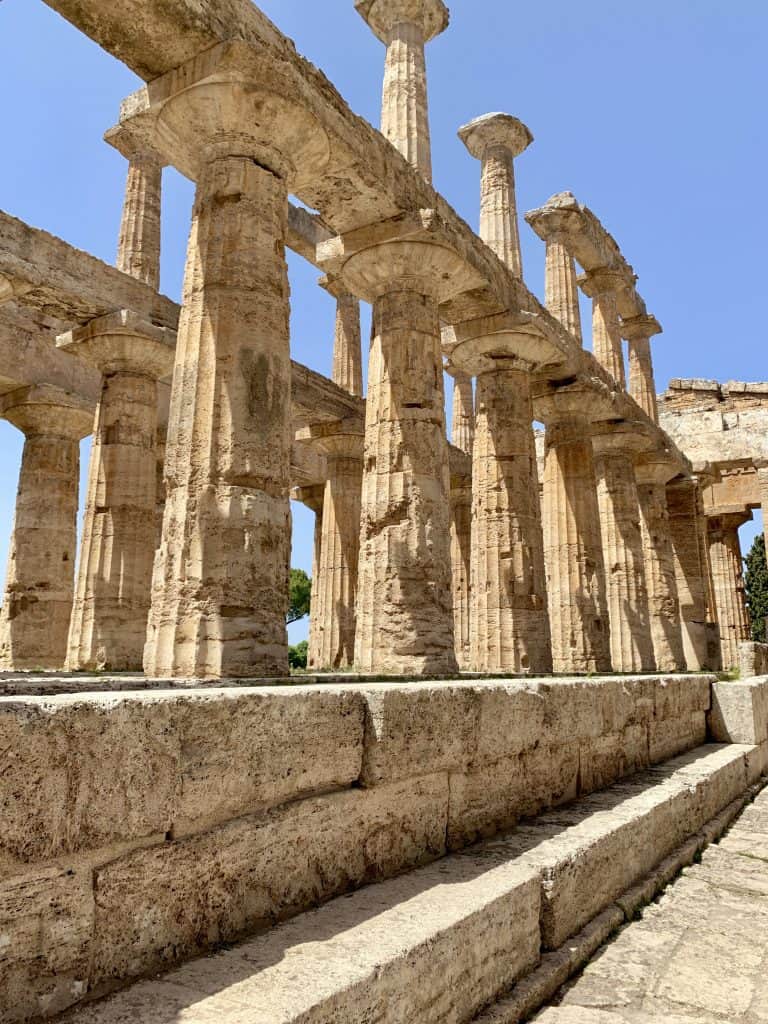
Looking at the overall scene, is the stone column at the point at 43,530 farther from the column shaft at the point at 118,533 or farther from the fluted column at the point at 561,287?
the fluted column at the point at 561,287

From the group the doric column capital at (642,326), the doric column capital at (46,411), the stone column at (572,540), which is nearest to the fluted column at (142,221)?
the doric column capital at (46,411)

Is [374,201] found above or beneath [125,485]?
above

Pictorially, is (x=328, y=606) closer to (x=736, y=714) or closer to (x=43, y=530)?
(x=43, y=530)

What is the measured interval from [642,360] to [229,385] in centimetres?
1685

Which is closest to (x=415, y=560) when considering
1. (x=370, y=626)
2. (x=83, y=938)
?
(x=370, y=626)

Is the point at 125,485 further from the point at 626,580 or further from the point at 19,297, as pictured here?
the point at 626,580

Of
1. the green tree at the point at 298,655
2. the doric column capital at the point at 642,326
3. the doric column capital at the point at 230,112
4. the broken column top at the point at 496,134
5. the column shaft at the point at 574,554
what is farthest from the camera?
the green tree at the point at 298,655

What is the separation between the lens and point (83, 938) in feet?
7.16

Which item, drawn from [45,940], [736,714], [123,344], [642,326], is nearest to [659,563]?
[642,326]

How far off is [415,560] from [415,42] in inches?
303

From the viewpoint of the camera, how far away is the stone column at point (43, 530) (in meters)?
14.1

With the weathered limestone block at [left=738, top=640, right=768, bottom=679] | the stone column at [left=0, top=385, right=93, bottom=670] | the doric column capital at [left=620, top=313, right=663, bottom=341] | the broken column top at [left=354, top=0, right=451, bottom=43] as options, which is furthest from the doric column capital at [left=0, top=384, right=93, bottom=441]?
the doric column capital at [left=620, top=313, right=663, bottom=341]

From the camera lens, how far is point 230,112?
737 centimetres

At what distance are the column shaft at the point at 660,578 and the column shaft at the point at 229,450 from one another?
47.3ft
